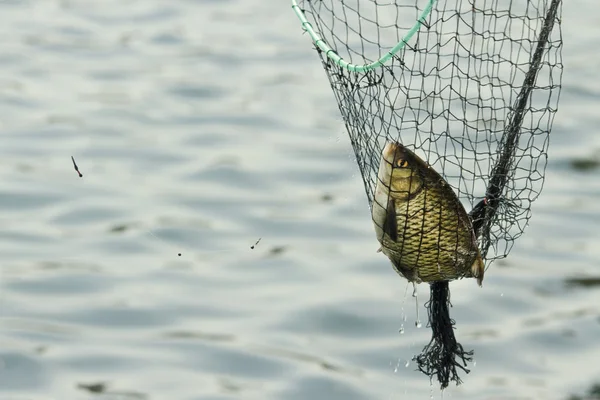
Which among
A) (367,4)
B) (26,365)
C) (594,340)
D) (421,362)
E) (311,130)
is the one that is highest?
(367,4)

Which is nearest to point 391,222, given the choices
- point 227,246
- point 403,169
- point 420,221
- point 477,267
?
point 420,221

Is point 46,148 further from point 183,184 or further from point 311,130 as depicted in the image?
point 311,130

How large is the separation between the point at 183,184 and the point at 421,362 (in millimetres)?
6159

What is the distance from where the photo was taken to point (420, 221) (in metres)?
5.60

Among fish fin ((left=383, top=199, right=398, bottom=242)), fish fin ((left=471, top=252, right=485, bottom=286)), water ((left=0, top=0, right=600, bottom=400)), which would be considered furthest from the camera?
water ((left=0, top=0, right=600, bottom=400))

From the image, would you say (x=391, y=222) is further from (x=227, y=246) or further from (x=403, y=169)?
(x=227, y=246)

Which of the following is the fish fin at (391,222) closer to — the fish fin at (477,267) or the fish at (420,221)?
the fish at (420,221)

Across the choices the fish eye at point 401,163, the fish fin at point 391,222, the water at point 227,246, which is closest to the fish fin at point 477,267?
the fish fin at point 391,222

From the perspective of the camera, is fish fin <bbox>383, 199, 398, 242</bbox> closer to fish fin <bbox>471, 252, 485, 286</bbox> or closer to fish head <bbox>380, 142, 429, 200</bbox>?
fish head <bbox>380, 142, 429, 200</bbox>

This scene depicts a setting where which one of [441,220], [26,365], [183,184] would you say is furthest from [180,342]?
[441,220]

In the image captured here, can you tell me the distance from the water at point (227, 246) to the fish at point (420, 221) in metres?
3.45

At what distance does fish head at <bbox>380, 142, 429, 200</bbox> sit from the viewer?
5.43m

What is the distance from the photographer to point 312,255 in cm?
1096

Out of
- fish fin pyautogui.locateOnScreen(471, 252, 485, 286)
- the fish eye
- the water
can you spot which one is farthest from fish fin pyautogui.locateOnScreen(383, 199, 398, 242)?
the water
